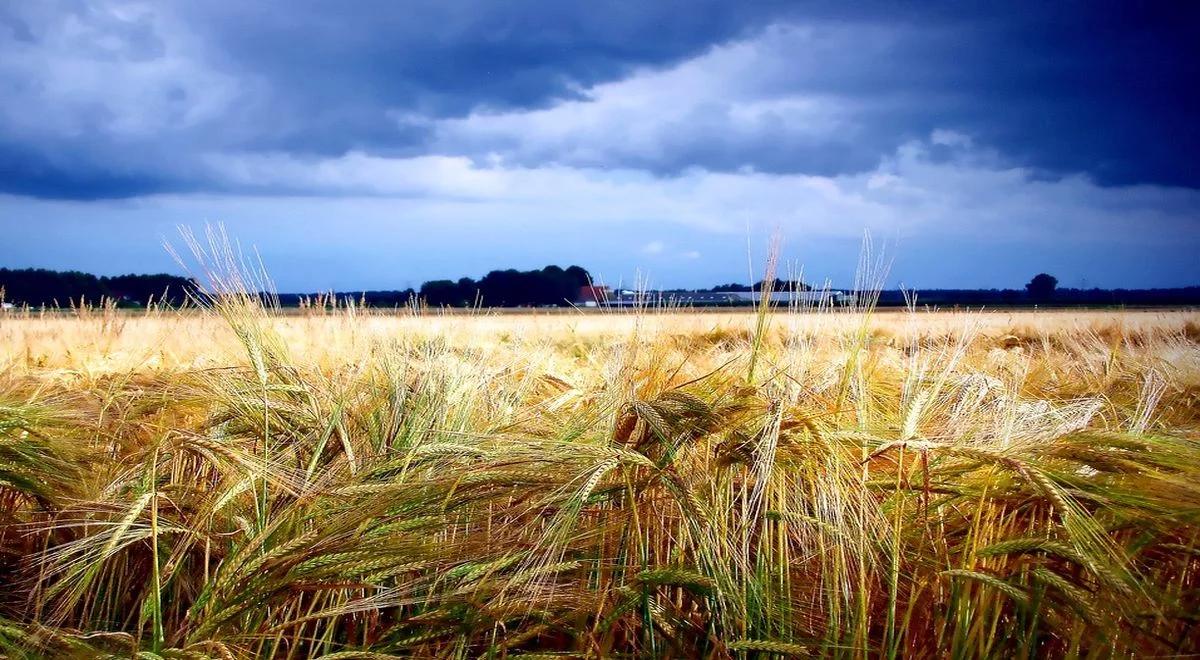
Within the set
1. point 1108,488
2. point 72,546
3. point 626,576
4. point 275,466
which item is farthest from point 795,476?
point 72,546

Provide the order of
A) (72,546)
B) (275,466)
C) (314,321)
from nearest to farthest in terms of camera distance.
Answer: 1. (72,546)
2. (275,466)
3. (314,321)

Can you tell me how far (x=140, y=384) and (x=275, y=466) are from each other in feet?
12.8

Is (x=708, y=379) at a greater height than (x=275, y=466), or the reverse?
(x=708, y=379)

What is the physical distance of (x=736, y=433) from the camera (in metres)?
2.56

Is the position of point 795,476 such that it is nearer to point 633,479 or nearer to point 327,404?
point 633,479

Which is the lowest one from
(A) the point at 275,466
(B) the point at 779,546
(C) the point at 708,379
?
(B) the point at 779,546

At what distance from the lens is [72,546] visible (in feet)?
8.07

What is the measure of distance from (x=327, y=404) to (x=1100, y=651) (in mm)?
2711

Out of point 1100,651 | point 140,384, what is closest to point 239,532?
point 1100,651

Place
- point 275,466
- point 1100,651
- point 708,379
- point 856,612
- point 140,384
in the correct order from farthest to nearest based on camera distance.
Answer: point 140,384, point 708,379, point 275,466, point 856,612, point 1100,651

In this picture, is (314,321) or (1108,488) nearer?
(1108,488)

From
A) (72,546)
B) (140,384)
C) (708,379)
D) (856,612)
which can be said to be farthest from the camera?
(140,384)

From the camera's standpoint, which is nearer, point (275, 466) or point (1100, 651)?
point (1100, 651)

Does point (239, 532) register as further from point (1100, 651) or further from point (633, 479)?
point (1100, 651)
